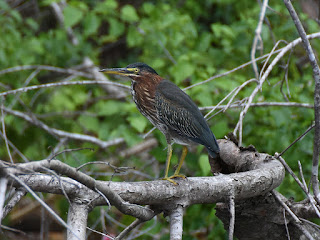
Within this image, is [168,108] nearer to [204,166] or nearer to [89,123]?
[204,166]

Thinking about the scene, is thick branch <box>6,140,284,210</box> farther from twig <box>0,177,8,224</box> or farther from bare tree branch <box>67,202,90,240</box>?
twig <box>0,177,8,224</box>

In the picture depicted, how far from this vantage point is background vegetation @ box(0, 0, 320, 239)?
3.78 meters

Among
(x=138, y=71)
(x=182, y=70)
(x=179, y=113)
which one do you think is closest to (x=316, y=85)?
(x=179, y=113)

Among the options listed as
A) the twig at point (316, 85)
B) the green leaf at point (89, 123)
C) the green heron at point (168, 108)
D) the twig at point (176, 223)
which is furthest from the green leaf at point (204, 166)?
the green leaf at point (89, 123)

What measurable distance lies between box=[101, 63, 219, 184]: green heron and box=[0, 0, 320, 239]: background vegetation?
1.67 feet

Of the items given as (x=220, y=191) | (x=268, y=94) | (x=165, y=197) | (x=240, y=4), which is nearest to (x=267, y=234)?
(x=220, y=191)

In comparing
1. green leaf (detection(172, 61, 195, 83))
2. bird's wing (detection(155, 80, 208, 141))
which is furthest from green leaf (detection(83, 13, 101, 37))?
bird's wing (detection(155, 80, 208, 141))

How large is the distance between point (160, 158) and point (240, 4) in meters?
3.05

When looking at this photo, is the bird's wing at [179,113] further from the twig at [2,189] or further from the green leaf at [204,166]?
the twig at [2,189]

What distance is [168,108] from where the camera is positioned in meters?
3.01

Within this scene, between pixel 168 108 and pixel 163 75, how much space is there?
5.46 ft

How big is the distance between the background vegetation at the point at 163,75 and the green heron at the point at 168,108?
508 millimetres

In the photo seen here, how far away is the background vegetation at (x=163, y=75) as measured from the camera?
12.4ft

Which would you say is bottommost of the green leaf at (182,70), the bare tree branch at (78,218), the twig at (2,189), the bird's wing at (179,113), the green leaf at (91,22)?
the bare tree branch at (78,218)
